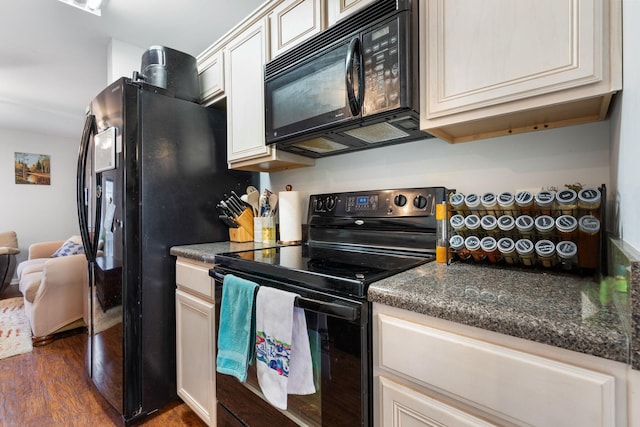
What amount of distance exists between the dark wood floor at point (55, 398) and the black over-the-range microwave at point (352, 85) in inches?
62.6

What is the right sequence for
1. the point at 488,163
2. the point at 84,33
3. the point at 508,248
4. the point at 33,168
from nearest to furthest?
the point at 508,248
the point at 488,163
the point at 84,33
the point at 33,168

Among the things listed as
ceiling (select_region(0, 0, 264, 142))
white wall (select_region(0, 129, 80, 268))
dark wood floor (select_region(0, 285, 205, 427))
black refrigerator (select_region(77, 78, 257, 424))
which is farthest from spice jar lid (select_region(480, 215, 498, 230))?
white wall (select_region(0, 129, 80, 268))

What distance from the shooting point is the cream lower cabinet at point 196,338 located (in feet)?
4.38

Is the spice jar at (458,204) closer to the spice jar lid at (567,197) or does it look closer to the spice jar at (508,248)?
the spice jar at (508,248)

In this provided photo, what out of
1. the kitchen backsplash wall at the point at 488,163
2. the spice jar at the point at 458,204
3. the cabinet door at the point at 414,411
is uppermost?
the kitchen backsplash wall at the point at 488,163

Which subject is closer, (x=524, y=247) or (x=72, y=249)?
(x=524, y=247)

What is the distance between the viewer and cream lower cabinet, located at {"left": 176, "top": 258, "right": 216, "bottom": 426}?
134 centimetres

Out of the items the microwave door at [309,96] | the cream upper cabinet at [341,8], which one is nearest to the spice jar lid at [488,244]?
the microwave door at [309,96]

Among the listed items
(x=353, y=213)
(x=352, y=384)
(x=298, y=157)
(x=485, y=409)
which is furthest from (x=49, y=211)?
(x=485, y=409)

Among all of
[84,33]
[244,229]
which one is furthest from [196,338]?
[84,33]

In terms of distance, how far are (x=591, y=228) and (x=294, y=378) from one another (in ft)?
3.18

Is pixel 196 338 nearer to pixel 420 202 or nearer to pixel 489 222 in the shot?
pixel 420 202

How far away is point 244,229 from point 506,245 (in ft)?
4.45

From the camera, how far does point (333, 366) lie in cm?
84
